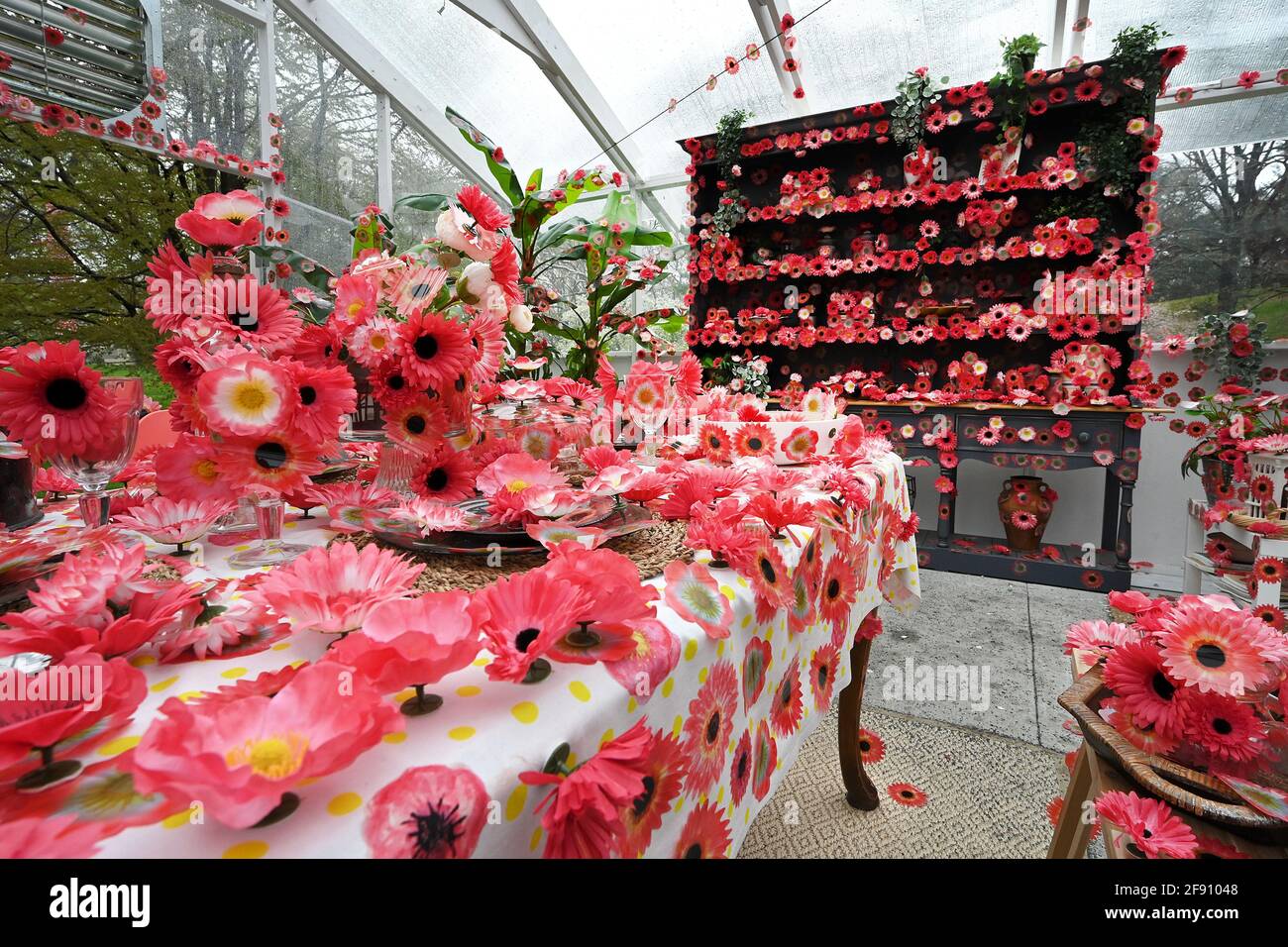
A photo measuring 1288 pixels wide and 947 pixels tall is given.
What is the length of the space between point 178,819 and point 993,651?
2582 mm

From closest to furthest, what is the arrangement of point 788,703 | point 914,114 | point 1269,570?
point 788,703, point 1269,570, point 914,114

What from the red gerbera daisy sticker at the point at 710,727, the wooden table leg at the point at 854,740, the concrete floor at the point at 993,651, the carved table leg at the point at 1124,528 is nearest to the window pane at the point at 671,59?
the carved table leg at the point at 1124,528

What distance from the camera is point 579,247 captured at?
4.19 ft

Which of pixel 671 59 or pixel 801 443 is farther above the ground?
pixel 671 59

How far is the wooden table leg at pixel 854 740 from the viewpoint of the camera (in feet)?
4.27

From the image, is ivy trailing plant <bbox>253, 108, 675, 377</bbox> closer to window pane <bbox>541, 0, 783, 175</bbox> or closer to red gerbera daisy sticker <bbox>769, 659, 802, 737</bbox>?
red gerbera daisy sticker <bbox>769, 659, 802, 737</bbox>

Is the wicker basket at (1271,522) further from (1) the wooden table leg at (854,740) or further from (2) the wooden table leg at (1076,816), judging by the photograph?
(2) the wooden table leg at (1076,816)

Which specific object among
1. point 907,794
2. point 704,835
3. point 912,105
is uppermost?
point 912,105

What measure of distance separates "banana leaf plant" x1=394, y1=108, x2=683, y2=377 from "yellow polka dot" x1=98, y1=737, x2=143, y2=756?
907 mm

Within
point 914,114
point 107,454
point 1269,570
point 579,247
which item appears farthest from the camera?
point 914,114

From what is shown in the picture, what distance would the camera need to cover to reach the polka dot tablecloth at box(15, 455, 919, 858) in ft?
0.67

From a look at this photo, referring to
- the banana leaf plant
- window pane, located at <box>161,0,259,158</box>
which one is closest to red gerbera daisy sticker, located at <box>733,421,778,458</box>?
the banana leaf plant

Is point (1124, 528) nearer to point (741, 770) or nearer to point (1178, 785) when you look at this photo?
point (1178, 785)

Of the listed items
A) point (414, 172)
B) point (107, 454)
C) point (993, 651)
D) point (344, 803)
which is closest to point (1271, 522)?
point (993, 651)
